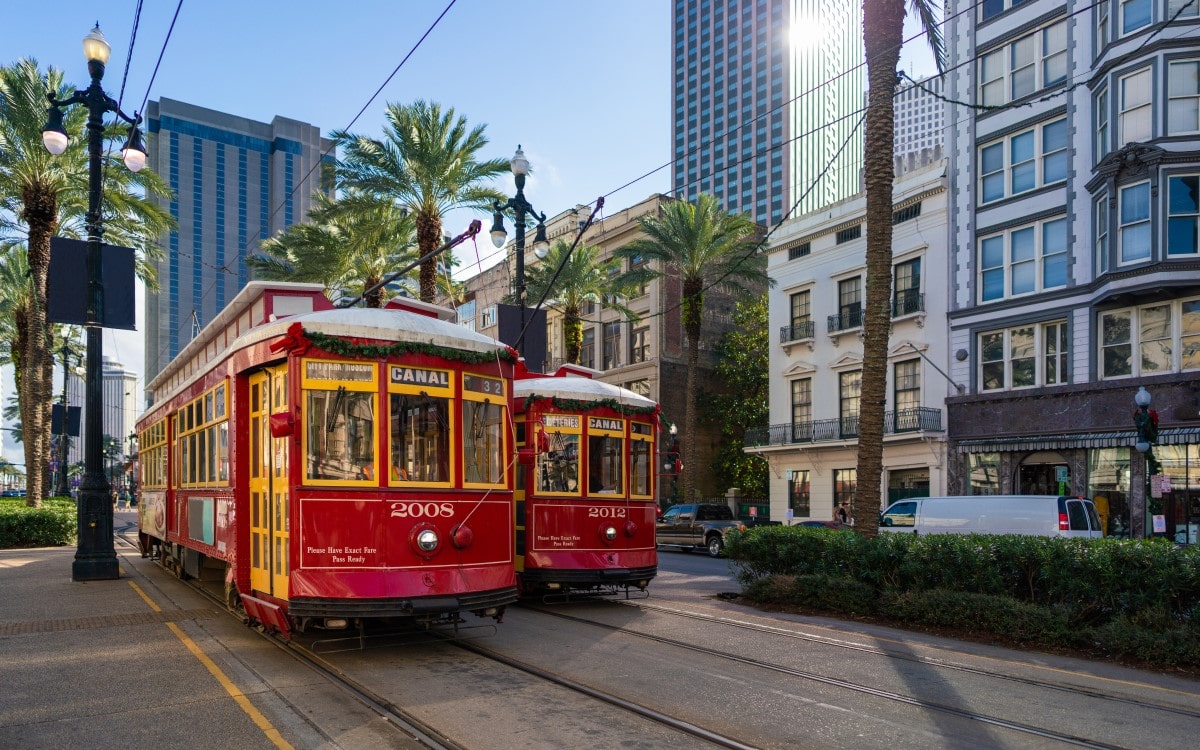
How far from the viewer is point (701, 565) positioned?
24.6 metres

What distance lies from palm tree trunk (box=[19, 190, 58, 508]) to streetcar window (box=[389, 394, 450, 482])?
67.4 ft

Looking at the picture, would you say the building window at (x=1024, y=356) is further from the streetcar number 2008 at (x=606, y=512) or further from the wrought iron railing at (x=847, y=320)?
the streetcar number 2008 at (x=606, y=512)

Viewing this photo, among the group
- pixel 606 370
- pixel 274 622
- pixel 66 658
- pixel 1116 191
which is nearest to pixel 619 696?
pixel 274 622

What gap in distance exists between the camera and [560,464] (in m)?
13.6

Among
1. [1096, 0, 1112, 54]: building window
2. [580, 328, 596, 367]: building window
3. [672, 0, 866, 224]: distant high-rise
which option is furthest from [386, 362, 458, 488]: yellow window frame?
[672, 0, 866, 224]: distant high-rise

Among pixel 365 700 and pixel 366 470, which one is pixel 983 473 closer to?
pixel 366 470

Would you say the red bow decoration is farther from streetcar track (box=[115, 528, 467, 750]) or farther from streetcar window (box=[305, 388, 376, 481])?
streetcar track (box=[115, 528, 467, 750])

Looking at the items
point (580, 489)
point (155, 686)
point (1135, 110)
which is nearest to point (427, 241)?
point (580, 489)

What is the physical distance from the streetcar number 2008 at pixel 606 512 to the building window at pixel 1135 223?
1866 centimetres

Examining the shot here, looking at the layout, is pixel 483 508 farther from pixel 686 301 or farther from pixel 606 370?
pixel 606 370

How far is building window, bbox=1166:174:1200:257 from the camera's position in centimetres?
2420

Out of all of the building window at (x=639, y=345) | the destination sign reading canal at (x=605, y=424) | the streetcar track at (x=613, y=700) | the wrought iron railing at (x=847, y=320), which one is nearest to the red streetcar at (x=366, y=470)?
the streetcar track at (x=613, y=700)

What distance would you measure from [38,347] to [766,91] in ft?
419

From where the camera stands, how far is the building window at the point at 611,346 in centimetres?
5097
